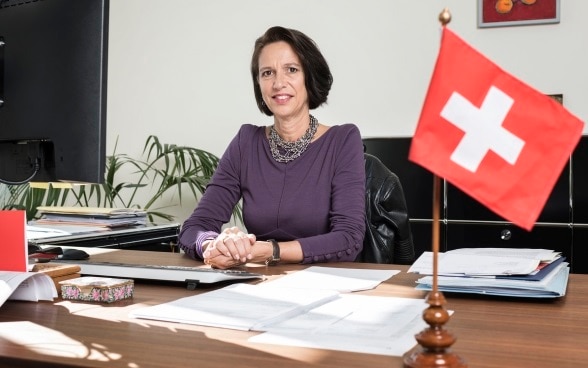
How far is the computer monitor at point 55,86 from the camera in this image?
140cm

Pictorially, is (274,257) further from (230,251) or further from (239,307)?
(239,307)

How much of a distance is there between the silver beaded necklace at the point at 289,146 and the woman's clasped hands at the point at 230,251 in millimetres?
640

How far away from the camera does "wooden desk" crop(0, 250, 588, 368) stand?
915mm

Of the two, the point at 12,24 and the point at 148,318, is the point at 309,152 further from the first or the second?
the point at 148,318

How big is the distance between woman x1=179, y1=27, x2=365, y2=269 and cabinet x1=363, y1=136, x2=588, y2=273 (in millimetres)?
1260

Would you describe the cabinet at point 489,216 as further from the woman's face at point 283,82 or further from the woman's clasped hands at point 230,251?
the woman's clasped hands at point 230,251

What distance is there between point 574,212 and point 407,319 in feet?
8.50

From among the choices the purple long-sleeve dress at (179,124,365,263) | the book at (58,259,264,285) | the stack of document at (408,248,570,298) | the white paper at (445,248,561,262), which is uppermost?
the purple long-sleeve dress at (179,124,365,263)

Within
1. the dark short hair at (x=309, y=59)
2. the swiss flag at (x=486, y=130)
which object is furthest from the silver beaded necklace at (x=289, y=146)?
the swiss flag at (x=486, y=130)

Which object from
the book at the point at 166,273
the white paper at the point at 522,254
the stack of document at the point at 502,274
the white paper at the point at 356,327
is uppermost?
the white paper at the point at 522,254

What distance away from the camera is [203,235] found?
6.73 feet

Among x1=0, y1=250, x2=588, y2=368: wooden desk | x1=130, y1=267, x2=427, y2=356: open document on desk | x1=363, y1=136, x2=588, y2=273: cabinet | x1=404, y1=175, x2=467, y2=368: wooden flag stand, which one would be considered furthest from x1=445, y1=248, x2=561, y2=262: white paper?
x1=363, y1=136, x2=588, y2=273: cabinet

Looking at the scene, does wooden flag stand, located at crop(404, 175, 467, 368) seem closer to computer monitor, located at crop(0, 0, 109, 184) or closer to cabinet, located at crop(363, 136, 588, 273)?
computer monitor, located at crop(0, 0, 109, 184)

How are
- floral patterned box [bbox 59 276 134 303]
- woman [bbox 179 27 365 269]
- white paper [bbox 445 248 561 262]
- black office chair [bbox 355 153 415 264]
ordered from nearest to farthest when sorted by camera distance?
floral patterned box [bbox 59 276 134 303] → white paper [bbox 445 248 561 262] → woman [bbox 179 27 365 269] → black office chair [bbox 355 153 415 264]
